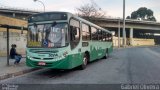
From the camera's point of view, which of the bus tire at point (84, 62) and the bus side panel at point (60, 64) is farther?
the bus tire at point (84, 62)

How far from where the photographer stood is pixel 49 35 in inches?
553

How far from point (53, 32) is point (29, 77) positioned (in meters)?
2.40

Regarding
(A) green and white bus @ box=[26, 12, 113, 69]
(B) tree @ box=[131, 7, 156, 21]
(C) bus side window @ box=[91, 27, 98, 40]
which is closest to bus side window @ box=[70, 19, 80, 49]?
(A) green and white bus @ box=[26, 12, 113, 69]

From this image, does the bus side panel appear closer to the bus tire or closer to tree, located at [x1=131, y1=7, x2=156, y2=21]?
the bus tire

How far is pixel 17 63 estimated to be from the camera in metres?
18.3

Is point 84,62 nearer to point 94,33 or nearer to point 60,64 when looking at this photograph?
point 60,64

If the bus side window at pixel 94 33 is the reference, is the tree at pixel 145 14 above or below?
above

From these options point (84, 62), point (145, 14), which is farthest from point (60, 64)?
point (145, 14)

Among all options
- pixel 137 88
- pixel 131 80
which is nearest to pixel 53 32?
pixel 131 80

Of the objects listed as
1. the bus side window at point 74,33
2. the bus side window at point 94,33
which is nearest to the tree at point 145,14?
the bus side window at point 94,33

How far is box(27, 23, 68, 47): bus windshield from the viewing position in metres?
14.0

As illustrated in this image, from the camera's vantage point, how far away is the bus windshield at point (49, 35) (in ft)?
45.8

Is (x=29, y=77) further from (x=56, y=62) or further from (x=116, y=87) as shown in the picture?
(x=116, y=87)

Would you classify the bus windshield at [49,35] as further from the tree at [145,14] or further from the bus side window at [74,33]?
the tree at [145,14]
